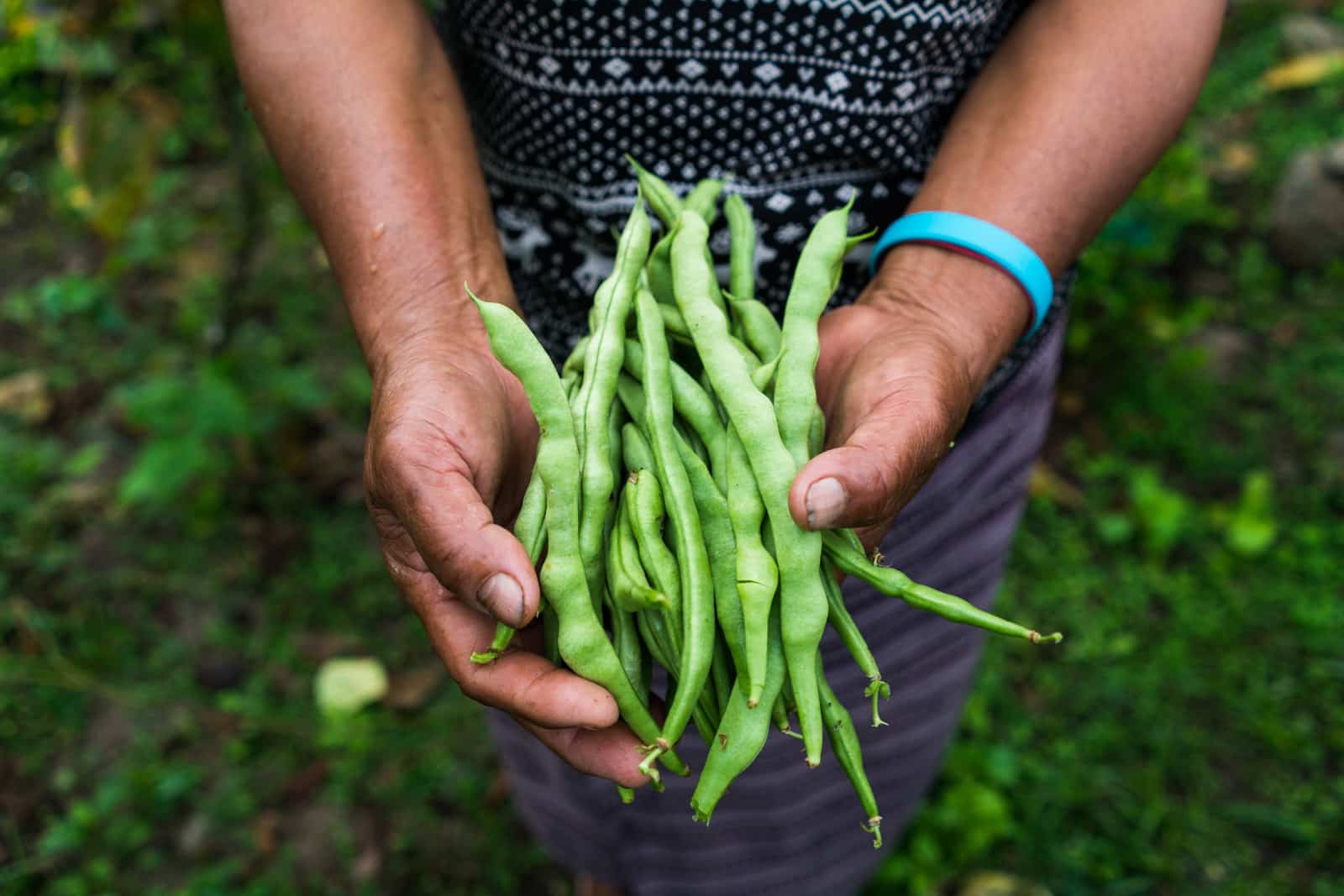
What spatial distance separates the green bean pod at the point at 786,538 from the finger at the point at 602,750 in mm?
183

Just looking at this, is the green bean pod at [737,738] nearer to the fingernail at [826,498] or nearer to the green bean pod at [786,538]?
the green bean pod at [786,538]

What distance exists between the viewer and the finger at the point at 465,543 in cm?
126

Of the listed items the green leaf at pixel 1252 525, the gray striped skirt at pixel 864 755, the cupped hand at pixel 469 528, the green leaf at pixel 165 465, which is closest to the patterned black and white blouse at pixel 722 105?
the gray striped skirt at pixel 864 755

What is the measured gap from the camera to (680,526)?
1396mm

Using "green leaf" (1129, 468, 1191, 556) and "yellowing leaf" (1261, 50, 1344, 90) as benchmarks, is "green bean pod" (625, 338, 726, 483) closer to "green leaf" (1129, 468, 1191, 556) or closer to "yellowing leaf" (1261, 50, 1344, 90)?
"green leaf" (1129, 468, 1191, 556)

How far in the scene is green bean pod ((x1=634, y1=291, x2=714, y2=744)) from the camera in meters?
1.34

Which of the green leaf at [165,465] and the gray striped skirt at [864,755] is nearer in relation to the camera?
the gray striped skirt at [864,755]

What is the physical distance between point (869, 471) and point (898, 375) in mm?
214

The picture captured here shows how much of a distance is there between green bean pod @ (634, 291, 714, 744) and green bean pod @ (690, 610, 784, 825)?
0.18 feet

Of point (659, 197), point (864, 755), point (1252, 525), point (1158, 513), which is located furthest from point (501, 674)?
point (1252, 525)

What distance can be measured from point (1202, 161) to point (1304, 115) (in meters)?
0.69

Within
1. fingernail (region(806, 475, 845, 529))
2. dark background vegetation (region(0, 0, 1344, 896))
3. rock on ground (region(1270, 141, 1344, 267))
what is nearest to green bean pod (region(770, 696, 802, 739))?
fingernail (region(806, 475, 845, 529))

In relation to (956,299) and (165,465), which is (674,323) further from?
(165,465)

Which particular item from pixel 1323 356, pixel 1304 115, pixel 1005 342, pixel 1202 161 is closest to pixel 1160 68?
pixel 1005 342
